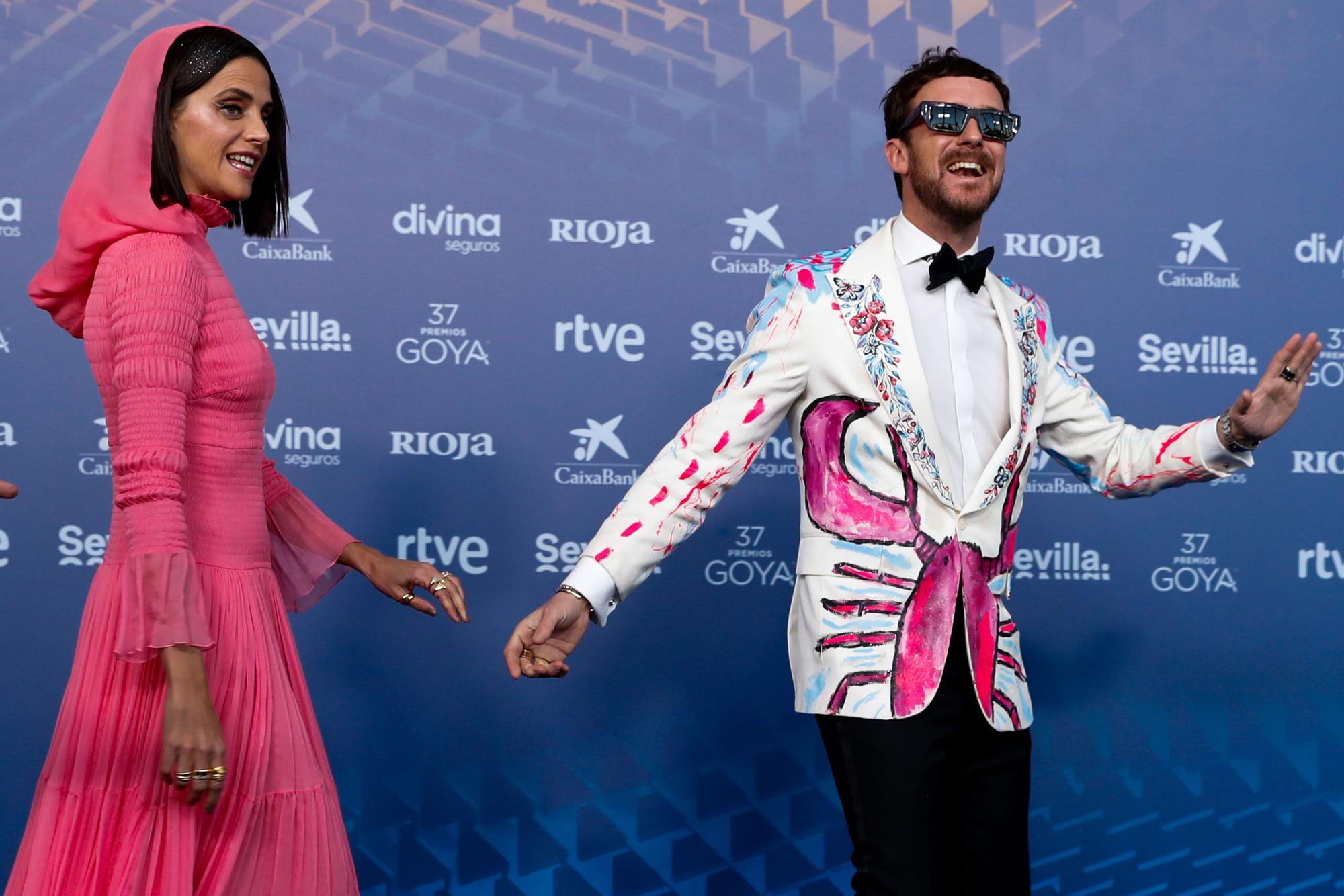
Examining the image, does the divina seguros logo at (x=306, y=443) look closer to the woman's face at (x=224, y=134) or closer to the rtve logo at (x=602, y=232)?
the rtve logo at (x=602, y=232)

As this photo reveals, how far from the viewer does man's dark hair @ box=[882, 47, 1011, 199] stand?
212 cm

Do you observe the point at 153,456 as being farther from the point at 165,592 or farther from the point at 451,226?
the point at 451,226

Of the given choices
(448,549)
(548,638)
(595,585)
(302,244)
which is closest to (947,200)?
(595,585)

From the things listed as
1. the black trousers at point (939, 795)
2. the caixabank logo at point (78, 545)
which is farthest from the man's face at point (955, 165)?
the caixabank logo at point (78, 545)

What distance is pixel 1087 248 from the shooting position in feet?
10.5

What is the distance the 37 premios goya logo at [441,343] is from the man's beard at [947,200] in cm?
132

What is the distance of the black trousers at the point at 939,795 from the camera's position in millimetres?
1821

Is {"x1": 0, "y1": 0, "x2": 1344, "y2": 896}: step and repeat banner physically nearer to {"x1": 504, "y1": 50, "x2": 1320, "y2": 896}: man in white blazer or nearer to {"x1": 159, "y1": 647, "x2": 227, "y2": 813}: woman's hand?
{"x1": 504, "y1": 50, "x2": 1320, "y2": 896}: man in white blazer

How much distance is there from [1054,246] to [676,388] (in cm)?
100

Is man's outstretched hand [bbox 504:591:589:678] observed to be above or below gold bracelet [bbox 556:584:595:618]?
below

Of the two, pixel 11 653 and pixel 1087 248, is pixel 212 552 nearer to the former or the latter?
pixel 11 653

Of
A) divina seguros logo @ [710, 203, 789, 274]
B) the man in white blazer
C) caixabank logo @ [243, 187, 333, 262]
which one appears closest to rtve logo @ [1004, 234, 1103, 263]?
divina seguros logo @ [710, 203, 789, 274]

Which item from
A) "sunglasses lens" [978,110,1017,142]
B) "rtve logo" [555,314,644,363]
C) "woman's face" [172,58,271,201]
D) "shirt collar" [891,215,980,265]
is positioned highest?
"sunglasses lens" [978,110,1017,142]

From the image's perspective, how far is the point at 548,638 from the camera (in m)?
1.78
